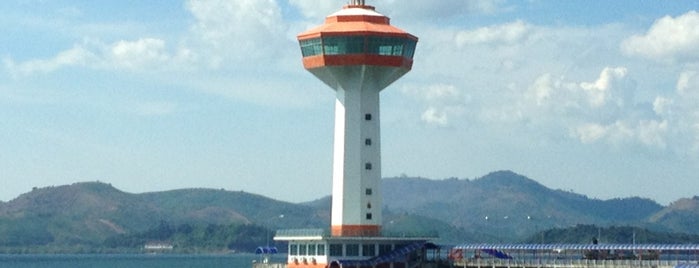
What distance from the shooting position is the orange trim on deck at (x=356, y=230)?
123 meters

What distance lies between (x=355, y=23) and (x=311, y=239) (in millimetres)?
20086

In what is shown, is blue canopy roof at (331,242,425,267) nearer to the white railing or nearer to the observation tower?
the observation tower

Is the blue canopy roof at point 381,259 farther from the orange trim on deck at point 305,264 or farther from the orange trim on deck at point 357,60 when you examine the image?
the orange trim on deck at point 357,60

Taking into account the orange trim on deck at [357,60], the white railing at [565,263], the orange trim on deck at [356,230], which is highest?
the orange trim on deck at [357,60]

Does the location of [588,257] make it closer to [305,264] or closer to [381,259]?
[381,259]

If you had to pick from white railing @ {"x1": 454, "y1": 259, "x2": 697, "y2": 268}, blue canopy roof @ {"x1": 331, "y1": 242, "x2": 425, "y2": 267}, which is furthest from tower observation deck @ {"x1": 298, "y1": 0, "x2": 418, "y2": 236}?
white railing @ {"x1": 454, "y1": 259, "x2": 697, "y2": 268}

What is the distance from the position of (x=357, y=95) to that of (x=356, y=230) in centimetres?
1231

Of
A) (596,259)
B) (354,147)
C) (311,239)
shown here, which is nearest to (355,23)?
(354,147)

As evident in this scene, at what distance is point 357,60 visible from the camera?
122812 millimetres

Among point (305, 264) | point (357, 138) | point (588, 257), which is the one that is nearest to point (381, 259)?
point (305, 264)

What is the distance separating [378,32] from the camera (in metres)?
122

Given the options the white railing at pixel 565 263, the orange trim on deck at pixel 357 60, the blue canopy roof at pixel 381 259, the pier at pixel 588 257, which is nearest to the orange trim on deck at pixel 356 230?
the blue canopy roof at pixel 381 259

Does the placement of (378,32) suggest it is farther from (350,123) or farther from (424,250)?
(424,250)

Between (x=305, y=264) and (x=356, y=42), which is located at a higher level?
(x=356, y=42)
